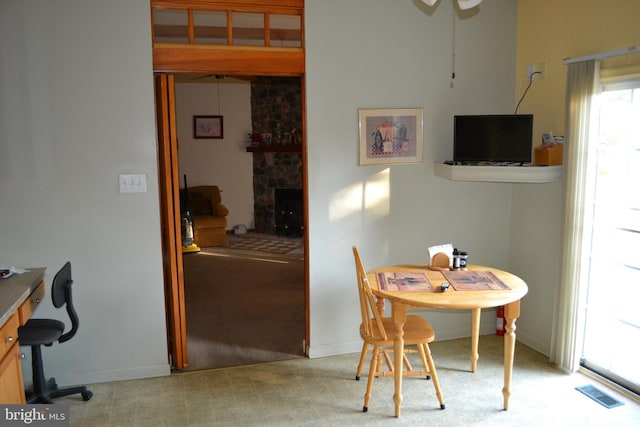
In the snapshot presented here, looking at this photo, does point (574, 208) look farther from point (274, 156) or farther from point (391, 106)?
point (274, 156)

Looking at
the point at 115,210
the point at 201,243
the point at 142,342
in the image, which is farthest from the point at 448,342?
the point at 201,243

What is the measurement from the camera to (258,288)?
5.54 meters

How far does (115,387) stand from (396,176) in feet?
7.75

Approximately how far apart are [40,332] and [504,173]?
2.99 meters

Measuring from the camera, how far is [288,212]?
27.6 feet

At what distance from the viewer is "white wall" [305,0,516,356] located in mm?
3656

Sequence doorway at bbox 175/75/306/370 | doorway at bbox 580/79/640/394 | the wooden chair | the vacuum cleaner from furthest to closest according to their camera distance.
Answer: the vacuum cleaner
doorway at bbox 175/75/306/370
doorway at bbox 580/79/640/394
the wooden chair

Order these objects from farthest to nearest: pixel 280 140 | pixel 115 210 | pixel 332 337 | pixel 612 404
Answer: pixel 280 140 < pixel 332 337 < pixel 115 210 < pixel 612 404

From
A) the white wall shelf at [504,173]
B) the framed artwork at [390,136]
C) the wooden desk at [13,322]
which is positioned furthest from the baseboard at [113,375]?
the white wall shelf at [504,173]

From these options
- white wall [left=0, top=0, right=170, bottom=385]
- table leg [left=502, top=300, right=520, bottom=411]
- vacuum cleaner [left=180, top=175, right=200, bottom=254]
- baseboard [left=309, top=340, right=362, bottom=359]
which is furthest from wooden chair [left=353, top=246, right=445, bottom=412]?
vacuum cleaner [left=180, top=175, right=200, bottom=254]

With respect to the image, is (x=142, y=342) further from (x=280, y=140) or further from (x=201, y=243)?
(x=280, y=140)

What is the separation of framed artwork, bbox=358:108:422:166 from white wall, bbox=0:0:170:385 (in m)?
1.44

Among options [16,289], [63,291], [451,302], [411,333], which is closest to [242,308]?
[63,291]

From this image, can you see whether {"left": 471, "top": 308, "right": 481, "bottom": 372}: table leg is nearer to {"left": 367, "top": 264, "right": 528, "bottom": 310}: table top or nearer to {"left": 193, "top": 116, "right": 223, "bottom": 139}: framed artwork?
{"left": 367, "top": 264, "right": 528, "bottom": 310}: table top
